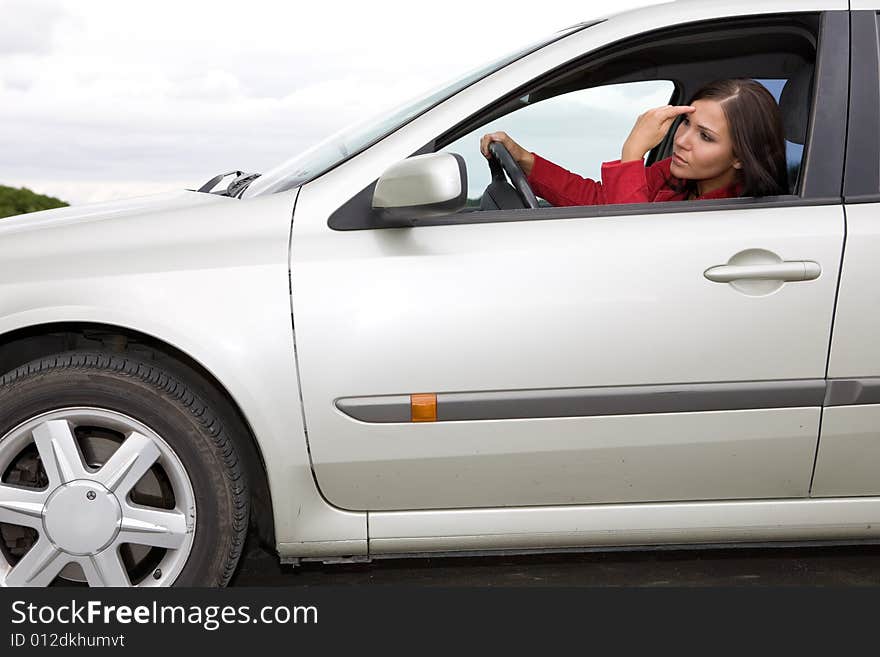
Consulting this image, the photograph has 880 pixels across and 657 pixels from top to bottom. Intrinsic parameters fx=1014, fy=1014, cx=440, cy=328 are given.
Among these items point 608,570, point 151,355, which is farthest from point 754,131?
point 151,355

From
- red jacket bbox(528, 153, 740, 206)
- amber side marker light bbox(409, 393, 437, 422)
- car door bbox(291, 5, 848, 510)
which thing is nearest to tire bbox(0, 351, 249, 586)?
car door bbox(291, 5, 848, 510)

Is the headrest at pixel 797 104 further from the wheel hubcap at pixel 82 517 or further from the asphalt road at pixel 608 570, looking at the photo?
the wheel hubcap at pixel 82 517

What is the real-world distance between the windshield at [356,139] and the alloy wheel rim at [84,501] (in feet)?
2.18

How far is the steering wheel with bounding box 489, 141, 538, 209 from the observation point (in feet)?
8.29

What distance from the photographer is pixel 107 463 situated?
7.38ft

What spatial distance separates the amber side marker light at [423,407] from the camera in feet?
7.27

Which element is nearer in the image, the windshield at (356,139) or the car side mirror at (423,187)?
the car side mirror at (423,187)

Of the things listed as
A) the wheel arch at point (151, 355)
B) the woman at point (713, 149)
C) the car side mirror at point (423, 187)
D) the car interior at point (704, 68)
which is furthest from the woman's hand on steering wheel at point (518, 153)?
the wheel arch at point (151, 355)

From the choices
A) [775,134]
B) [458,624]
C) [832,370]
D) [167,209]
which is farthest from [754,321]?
[167,209]

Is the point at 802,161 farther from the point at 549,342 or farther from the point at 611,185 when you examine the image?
the point at 549,342

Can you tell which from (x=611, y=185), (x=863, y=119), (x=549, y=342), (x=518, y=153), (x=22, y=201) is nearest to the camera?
(x=549, y=342)

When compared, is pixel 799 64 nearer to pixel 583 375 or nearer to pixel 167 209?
pixel 583 375

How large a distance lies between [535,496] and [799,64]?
1.32 metres

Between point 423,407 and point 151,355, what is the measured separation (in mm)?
646
